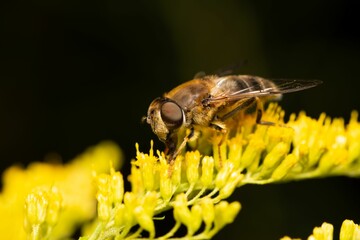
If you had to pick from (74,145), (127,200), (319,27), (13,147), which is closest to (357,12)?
(319,27)

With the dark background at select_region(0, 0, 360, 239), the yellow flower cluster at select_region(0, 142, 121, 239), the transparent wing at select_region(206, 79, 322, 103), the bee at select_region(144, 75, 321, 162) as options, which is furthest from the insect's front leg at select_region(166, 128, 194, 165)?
the dark background at select_region(0, 0, 360, 239)

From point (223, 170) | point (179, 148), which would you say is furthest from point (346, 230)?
point (179, 148)

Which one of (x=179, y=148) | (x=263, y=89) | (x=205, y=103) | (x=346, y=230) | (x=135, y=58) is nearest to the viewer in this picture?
(x=346, y=230)

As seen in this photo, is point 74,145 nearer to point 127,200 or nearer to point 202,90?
point 202,90

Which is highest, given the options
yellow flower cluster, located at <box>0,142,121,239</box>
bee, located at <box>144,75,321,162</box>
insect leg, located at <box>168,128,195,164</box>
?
bee, located at <box>144,75,321,162</box>

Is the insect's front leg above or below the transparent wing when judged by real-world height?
below

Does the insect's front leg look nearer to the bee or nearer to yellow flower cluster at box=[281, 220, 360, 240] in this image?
the bee

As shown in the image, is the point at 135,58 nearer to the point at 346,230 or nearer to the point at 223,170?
the point at 223,170
